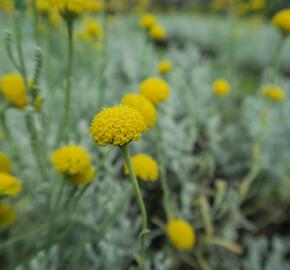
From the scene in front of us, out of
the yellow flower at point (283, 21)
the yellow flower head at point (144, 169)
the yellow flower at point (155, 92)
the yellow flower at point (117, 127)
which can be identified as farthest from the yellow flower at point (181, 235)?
the yellow flower at point (283, 21)

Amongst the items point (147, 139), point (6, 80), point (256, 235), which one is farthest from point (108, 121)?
point (256, 235)

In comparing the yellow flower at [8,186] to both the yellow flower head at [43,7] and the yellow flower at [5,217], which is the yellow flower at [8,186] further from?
the yellow flower head at [43,7]

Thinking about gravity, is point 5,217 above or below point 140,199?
below

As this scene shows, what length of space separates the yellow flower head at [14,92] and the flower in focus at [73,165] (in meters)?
0.19

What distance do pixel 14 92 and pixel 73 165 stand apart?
268 mm

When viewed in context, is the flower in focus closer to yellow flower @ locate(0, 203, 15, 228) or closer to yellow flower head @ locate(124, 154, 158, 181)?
yellow flower head @ locate(124, 154, 158, 181)

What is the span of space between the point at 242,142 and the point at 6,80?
127 centimetres

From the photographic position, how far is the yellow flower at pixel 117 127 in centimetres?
57

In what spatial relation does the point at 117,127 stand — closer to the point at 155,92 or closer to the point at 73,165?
the point at 73,165

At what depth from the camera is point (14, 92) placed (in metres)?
0.89

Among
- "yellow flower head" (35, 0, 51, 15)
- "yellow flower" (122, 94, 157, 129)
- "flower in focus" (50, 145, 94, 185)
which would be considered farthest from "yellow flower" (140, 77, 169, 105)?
"yellow flower head" (35, 0, 51, 15)

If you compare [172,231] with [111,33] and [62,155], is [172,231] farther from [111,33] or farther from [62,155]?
[111,33]

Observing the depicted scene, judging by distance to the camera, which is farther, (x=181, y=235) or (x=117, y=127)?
(x=181, y=235)

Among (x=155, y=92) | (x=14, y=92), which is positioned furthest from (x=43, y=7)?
(x=155, y=92)
